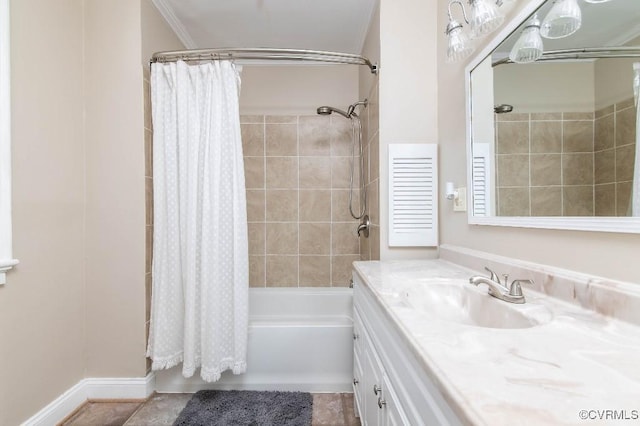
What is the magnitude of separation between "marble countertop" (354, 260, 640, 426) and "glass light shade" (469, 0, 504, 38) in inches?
39.2

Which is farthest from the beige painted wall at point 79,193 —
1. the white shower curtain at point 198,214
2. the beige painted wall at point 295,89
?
the beige painted wall at point 295,89

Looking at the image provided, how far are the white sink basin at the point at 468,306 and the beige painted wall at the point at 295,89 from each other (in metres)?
2.01

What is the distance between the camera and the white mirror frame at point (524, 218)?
73 centimetres

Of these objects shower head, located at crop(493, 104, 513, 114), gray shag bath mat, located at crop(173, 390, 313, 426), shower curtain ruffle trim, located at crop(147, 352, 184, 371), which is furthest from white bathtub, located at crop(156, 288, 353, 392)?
shower head, located at crop(493, 104, 513, 114)

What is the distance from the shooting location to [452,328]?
2.16ft

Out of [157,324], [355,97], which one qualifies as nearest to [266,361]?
[157,324]

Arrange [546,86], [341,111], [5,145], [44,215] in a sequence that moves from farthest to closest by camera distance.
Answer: [341,111] < [44,215] < [5,145] < [546,86]

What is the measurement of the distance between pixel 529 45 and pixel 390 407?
1217mm

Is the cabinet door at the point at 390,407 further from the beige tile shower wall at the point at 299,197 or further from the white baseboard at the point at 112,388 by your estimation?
the beige tile shower wall at the point at 299,197

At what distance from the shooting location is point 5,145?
1.25 meters

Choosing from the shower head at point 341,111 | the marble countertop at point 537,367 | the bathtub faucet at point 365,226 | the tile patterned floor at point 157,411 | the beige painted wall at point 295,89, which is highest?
the beige painted wall at point 295,89

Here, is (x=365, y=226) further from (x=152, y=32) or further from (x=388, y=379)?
(x=152, y=32)

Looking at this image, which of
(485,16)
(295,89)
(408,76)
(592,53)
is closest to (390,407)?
(592,53)

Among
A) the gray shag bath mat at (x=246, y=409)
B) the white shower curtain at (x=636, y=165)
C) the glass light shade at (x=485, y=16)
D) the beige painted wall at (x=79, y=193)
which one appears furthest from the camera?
the gray shag bath mat at (x=246, y=409)
